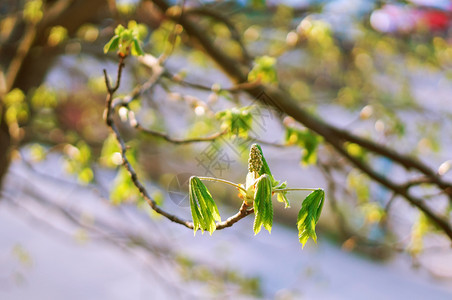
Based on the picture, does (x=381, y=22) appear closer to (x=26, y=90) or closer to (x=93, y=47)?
(x=93, y=47)

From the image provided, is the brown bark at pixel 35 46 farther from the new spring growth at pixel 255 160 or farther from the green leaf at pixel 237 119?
the new spring growth at pixel 255 160

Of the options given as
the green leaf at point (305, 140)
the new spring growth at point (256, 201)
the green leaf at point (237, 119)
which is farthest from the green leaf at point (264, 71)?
the new spring growth at point (256, 201)

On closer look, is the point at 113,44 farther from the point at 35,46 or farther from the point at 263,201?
the point at 35,46

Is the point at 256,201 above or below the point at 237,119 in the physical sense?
above

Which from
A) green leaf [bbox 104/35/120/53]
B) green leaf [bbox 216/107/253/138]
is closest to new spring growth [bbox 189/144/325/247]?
green leaf [bbox 216/107/253/138]

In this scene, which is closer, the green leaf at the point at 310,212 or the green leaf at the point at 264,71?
the green leaf at the point at 310,212

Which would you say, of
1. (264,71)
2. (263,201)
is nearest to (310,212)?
(263,201)

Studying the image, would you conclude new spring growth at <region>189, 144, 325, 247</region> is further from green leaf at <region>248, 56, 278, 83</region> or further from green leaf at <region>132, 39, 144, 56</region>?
green leaf at <region>248, 56, 278, 83</region>
